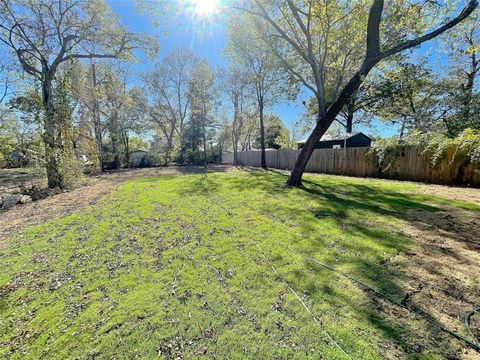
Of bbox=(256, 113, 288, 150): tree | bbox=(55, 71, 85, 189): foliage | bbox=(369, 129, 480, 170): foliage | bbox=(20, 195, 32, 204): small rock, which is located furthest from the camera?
bbox=(256, 113, 288, 150): tree

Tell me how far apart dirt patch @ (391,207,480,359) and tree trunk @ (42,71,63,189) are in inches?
411

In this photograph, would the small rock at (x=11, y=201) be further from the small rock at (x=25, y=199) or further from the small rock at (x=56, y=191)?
the small rock at (x=56, y=191)

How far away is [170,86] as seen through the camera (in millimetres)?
25500

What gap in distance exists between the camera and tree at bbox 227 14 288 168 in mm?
9110

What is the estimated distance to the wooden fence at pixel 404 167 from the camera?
7.42 meters

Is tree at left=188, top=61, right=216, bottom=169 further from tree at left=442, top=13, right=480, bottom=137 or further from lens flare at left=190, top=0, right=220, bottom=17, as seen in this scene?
tree at left=442, top=13, right=480, bottom=137

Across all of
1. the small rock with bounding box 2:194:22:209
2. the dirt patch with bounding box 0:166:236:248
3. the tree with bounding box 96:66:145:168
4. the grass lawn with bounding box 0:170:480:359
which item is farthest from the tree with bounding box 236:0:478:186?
the tree with bounding box 96:66:145:168

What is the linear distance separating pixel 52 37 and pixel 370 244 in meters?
13.3

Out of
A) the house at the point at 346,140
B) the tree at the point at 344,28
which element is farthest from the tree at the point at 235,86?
the tree at the point at 344,28

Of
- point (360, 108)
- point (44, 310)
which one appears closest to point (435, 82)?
point (360, 108)

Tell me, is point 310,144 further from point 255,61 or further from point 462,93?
point 462,93

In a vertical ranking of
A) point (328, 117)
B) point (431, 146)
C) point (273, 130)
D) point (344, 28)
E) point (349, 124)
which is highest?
point (344, 28)

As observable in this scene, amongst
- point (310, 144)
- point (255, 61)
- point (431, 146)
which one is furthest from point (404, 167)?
point (255, 61)

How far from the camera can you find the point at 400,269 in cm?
261
